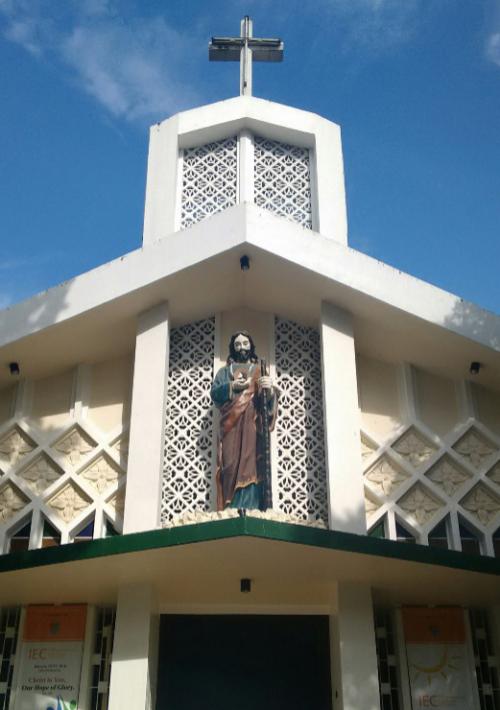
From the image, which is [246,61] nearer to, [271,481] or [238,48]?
[238,48]

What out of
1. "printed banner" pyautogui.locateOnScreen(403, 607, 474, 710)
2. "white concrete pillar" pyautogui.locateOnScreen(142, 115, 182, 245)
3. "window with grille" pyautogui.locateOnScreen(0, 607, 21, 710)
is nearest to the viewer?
"printed banner" pyautogui.locateOnScreen(403, 607, 474, 710)

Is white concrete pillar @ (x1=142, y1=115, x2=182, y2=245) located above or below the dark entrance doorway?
above

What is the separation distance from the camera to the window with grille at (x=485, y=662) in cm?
804

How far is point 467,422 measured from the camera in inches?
360

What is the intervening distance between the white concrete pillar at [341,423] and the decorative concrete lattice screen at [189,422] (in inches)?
51.0

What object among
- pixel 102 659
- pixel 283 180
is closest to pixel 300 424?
pixel 102 659

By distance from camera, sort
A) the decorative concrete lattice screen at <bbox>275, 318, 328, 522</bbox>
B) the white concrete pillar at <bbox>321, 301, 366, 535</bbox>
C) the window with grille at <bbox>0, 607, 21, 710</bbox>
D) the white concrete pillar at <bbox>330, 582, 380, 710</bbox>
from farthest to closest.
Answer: the decorative concrete lattice screen at <bbox>275, 318, 328, 522</bbox> < the window with grille at <bbox>0, 607, 21, 710</bbox> < the white concrete pillar at <bbox>321, 301, 366, 535</bbox> < the white concrete pillar at <bbox>330, 582, 380, 710</bbox>

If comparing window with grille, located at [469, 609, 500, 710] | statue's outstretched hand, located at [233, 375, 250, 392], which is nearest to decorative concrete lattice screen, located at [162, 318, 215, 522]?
statue's outstretched hand, located at [233, 375, 250, 392]

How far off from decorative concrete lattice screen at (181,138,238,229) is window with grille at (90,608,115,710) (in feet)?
15.3

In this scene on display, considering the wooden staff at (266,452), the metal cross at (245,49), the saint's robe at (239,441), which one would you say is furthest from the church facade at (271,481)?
the metal cross at (245,49)

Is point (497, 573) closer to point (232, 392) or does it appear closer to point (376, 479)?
point (376, 479)

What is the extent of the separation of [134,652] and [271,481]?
2.07m

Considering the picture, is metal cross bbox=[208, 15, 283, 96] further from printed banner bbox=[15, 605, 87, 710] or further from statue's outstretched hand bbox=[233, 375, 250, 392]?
printed banner bbox=[15, 605, 87, 710]

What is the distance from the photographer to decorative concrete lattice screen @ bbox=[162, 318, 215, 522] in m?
8.40
